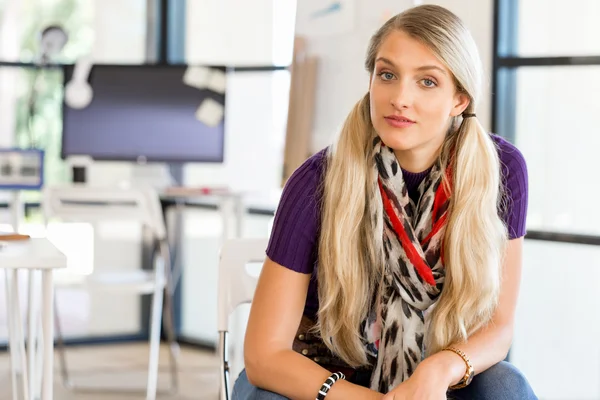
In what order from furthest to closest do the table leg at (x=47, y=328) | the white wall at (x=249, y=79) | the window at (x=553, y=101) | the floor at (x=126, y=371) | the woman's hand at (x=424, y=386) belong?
1. the white wall at (x=249, y=79)
2. the floor at (x=126, y=371)
3. the window at (x=553, y=101)
4. the table leg at (x=47, y=328)
5. the woman's hand at (x=424, y=386)

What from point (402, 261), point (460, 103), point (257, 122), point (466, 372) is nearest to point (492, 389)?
point (466, 372)

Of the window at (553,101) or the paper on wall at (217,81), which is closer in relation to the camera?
the window at (553,101)

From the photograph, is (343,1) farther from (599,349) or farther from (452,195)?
(452,195)

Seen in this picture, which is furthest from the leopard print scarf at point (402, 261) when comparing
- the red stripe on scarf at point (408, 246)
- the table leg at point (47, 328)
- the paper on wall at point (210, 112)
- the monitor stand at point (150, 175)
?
the monitor stand at point (150, 175)

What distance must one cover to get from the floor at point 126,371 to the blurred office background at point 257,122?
0.05 m

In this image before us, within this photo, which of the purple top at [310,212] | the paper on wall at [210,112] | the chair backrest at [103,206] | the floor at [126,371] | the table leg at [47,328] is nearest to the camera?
the purple top at [310,212]

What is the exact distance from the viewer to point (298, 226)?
5.78 ft

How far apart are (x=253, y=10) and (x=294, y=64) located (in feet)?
3.59

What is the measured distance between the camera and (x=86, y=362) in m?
4.48

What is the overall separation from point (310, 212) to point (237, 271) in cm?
38

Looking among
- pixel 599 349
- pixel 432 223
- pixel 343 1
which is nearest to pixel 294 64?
pixel 343 1

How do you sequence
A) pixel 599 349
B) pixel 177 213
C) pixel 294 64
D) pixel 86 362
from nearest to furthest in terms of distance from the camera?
pixel 599 349
pixel 294 64
pixel 86 362
pixel 177 213

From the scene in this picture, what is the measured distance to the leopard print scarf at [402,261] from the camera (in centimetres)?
180

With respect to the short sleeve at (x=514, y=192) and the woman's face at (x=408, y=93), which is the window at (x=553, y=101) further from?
the woman's face at (x=408, y=93)
